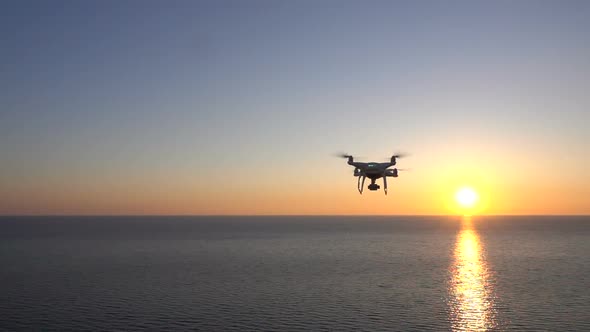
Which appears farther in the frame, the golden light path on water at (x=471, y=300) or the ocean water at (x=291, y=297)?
the golden light path on water at (x=471, y=300)

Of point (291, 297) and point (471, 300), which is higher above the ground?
point (291, 297)

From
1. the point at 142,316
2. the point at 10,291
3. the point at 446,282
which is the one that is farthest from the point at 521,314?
the point at 10,291

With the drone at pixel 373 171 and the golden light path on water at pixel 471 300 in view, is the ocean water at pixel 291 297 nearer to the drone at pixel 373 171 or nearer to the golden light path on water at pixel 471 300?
the golden light path on water at pixel 471 300

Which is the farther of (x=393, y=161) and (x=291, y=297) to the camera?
(x=291, y=297)

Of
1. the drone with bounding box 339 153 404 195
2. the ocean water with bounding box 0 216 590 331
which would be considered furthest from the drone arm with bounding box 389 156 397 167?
the ocean water with bounding box 0 216 590 331

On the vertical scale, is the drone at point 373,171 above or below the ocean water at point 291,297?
above

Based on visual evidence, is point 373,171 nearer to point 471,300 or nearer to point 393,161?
point 393,161

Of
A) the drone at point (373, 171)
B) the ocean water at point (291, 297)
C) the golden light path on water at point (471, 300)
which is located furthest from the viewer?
the golden light path on water at point (471, 300)

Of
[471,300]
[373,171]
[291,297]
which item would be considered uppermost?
[373,171]

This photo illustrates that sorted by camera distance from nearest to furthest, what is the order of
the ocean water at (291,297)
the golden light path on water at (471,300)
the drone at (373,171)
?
the drone at (373,171) → the ocean water at (291,297) → the golden light path on water at (471,300)

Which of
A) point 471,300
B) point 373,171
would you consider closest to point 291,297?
point 471,300

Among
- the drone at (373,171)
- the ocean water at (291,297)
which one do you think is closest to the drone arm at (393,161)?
the drone at (373,171)

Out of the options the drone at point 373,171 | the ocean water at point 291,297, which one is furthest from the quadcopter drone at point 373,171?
the ocean water at point 291,297

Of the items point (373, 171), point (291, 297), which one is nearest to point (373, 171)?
point (373, 171)
